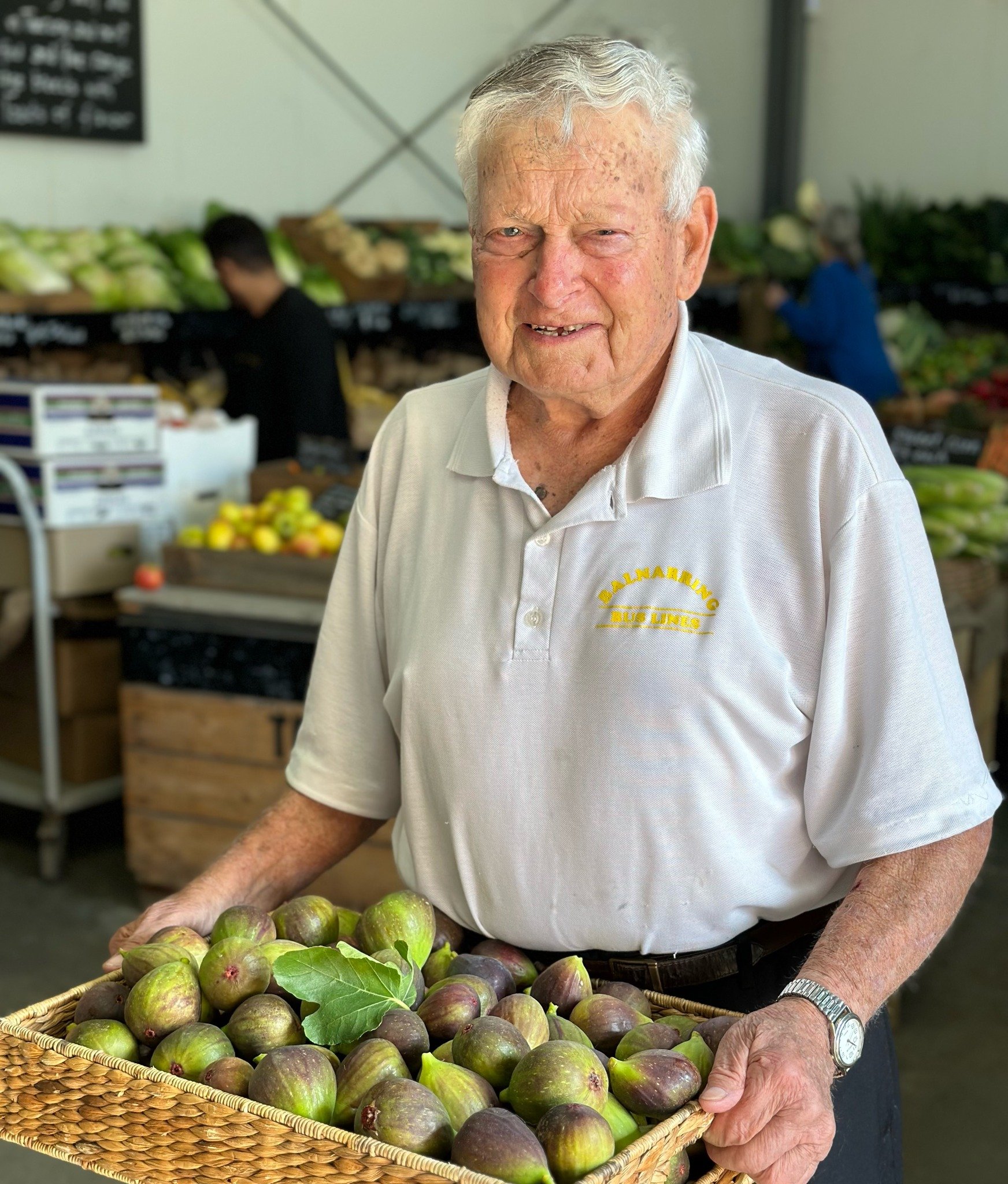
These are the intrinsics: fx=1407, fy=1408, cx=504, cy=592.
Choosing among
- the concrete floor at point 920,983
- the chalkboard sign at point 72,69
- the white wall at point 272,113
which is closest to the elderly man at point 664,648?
the concrete floor at point 920,983

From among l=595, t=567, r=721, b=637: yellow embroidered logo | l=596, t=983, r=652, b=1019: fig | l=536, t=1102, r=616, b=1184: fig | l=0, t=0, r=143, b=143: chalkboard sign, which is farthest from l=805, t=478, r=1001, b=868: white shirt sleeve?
l=0, t=0, r=143, b=143: chalkboard sign

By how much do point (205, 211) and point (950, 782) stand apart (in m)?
5.11

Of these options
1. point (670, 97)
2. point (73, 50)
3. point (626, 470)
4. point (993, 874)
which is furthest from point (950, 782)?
point (73, 50)

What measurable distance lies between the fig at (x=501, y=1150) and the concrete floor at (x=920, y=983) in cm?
215

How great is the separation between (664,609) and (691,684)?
79 mm

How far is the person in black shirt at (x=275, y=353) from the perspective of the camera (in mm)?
4891

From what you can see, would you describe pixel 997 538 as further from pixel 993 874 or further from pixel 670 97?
pixel 670 97

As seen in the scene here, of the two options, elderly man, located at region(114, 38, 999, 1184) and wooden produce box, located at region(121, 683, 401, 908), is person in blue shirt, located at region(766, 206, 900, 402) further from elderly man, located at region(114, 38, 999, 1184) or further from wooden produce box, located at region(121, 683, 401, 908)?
elderly man, located at region(114, 38, 999, 1184)

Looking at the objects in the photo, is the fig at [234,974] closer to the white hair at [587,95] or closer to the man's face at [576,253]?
the man's face at [576,253]

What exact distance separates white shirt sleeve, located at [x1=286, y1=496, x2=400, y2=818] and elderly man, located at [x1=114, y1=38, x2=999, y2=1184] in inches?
5.4

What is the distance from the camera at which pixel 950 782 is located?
132 centimetres

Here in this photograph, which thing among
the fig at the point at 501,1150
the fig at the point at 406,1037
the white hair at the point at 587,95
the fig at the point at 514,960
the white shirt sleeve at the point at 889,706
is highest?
the white hair at the point at 587,95

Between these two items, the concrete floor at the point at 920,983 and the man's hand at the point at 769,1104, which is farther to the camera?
the concrete floor at the point at 920,983

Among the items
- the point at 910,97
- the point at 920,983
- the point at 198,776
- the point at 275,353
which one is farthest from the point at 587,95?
the point at 910,97
